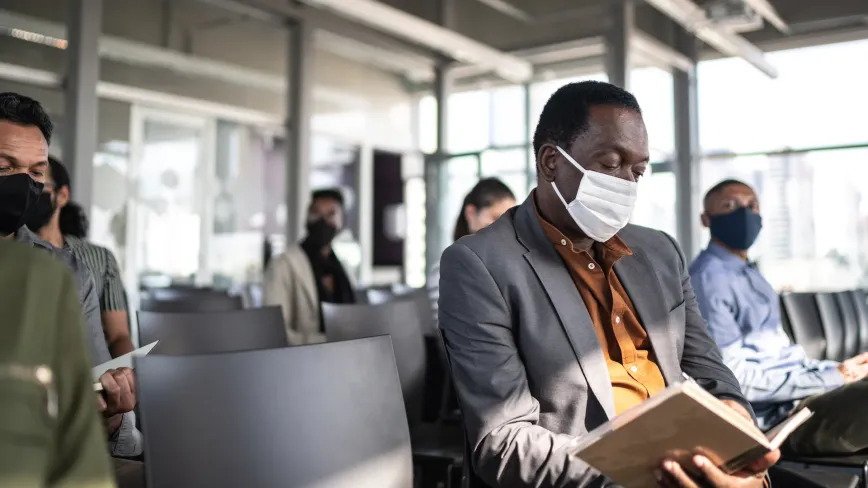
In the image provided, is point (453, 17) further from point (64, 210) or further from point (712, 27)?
point (64, 210)

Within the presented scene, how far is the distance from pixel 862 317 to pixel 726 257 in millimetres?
2172

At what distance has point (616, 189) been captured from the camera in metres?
1.63

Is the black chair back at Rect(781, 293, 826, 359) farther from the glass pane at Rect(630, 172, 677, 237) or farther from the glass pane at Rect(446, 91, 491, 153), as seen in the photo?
the glass pane at Rect(446, 91, 491, 153)

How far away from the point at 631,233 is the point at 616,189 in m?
0.22

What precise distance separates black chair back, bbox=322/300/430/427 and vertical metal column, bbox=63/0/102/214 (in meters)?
3.36

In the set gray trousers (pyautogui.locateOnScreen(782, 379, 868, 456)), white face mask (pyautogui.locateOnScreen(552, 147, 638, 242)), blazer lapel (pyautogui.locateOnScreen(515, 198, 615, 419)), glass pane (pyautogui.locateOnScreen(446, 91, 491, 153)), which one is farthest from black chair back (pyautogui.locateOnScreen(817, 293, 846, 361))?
glass pane (pyautogui.locateOnScreen(446, 91, 491, 153))

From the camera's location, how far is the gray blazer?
1387 mm

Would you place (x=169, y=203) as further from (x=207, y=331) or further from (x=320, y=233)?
(x=207, y=331)

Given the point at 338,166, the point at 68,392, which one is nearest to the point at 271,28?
the point at 338,166

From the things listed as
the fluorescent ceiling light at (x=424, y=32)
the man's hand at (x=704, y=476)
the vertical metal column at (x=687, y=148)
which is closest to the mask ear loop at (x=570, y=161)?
the man's hand at (x=704, y=476)

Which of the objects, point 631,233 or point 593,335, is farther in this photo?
point 631,233

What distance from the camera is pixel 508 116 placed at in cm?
859

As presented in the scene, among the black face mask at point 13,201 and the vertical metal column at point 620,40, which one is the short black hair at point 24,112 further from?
the vertical metal column at point 620,40

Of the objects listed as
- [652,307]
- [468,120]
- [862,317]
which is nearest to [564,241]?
[652,307]
